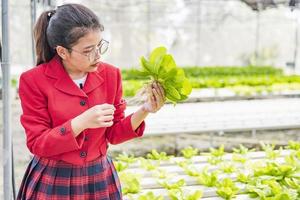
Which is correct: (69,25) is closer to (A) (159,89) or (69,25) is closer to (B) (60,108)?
(B) (60,108)

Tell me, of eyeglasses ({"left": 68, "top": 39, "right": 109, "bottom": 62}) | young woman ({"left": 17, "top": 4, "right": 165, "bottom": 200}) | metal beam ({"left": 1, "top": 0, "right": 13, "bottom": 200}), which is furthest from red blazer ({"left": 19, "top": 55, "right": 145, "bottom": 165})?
metal beam ({"left": 1, "top": 0, "right": 13, "bottom": 200})

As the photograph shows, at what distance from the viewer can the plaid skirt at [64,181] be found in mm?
1411

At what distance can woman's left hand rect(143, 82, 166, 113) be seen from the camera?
1445mm

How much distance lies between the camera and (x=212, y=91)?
6.60m

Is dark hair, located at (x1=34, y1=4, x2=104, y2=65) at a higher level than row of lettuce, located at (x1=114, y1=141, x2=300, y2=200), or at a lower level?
higher

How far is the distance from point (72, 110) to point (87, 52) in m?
0.20

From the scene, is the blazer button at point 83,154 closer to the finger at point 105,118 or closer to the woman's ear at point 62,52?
the finger at point 105,118

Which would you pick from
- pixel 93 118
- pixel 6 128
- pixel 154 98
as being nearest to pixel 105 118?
pixel 93 118

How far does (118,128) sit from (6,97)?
0.54m

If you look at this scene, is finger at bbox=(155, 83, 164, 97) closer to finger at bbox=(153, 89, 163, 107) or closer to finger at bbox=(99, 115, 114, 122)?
finger at bbox=(153, 89, 163, 107)

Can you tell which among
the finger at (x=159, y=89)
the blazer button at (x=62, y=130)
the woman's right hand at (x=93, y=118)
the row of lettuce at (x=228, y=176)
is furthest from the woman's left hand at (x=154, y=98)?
the row of lettuce at (x=228, y=176)

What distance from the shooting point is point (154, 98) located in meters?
1.46

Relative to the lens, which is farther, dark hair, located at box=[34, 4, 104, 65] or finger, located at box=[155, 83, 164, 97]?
finger, located at box=[155, 83, 164, 97]

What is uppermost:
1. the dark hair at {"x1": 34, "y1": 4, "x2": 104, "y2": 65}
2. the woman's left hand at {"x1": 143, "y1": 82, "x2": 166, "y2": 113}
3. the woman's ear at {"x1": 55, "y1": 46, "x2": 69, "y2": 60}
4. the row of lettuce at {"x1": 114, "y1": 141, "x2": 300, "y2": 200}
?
the dark hair at {"x1": 34, "y1": 4, "x2": 104, "y2": 65}
